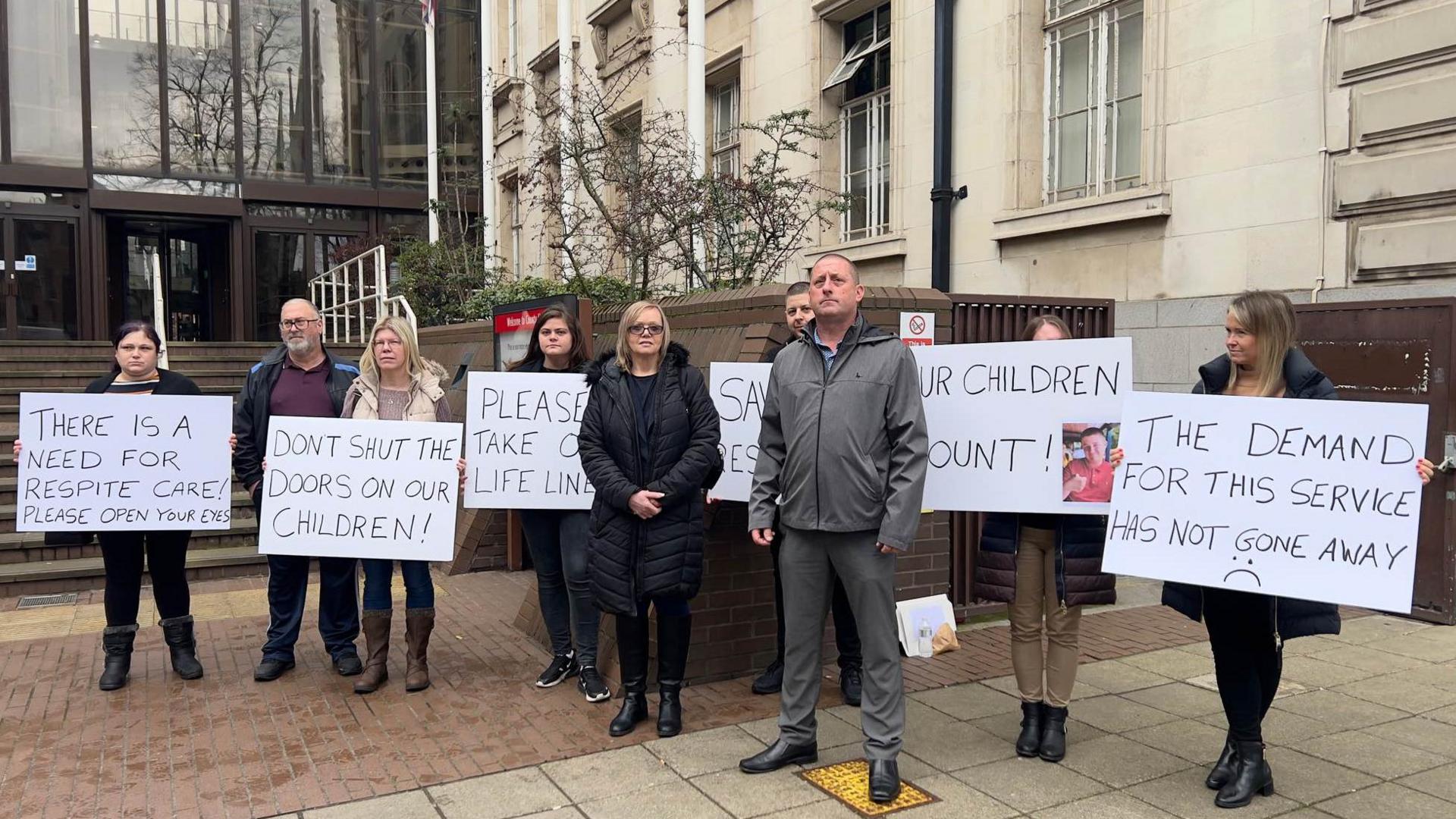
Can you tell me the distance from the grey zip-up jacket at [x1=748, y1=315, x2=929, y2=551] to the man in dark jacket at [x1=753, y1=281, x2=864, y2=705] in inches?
45.8

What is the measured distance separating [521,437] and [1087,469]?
290cm

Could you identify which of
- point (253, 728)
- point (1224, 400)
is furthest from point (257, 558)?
point (1224, 400)

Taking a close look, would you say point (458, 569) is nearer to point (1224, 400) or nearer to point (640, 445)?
point (640, 445)

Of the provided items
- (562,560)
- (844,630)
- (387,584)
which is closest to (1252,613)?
(844,630)

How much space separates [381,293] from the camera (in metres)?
12.8

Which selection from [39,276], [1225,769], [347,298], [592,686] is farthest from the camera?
[39,276]

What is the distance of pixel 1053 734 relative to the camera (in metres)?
4.36

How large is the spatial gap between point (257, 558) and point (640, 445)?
18.2 ft

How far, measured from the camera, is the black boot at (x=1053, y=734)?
14.2 feet

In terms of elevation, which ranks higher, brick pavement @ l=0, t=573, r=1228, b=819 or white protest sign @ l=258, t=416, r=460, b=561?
white protest sign @ l=258, t=416, r=460, b=561

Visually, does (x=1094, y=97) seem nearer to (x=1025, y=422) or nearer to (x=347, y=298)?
(x=1025, y=422)

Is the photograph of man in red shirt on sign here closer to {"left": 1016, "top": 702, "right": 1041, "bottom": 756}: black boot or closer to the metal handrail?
{"left": 1016, "top": 702, "right": 1041, "bottom": 756}: black boot

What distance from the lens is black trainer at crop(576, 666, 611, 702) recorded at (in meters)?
5.20

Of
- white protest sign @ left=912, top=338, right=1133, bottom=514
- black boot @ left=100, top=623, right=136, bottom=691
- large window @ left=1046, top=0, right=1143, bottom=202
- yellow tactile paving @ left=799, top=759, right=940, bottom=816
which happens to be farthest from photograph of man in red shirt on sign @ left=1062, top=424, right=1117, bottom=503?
large window @ left=1046, top=0, right=1143, bottom=202
